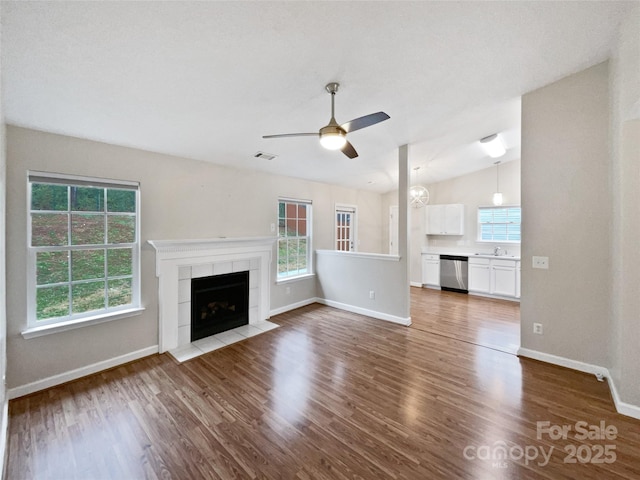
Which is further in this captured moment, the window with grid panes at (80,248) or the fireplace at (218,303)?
the fireplace at (218,303)

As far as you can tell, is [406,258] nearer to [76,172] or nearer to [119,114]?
[119,114]

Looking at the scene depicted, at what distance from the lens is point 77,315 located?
9.11ft

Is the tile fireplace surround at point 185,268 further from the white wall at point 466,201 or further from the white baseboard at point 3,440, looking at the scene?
the white wall at point 466,201

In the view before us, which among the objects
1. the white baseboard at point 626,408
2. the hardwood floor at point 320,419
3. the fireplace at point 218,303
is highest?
the fireplace at point 218,303

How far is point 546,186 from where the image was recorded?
9.70 ft

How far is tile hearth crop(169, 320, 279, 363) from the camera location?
3.24m

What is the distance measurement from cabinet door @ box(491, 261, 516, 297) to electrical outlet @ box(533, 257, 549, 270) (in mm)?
2662

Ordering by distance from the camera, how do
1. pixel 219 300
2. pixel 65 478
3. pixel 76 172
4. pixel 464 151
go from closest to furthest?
pixel 65 478, pixel 76 172, pixel 219 300, pixel 464 151

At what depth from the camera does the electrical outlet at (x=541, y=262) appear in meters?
2.97

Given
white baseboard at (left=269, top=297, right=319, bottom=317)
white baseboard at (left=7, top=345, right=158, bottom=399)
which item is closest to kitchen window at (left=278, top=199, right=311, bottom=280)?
white baseboard at (left=269, top=297, right=319, bottom=317)

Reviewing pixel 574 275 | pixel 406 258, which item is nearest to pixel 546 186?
pixel 574 275

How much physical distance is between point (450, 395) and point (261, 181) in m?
3.84

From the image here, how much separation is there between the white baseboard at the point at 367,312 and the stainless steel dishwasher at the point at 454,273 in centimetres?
270

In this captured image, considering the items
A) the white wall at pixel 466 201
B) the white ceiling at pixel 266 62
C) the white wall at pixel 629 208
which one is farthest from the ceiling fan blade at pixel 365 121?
the white wall at pixel 466 201
